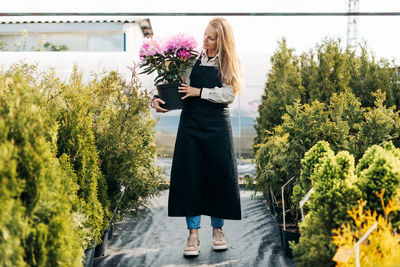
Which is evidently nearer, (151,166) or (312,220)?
(312,220)

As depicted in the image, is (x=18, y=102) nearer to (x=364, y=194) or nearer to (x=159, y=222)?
(x=364, y=194)

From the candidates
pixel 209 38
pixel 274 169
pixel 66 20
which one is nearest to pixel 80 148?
pixel 209 38

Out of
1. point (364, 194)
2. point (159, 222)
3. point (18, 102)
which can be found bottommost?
point (159, 222)

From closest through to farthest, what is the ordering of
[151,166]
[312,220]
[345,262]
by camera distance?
1. [345,262]
2. [312,220]
3. [151,166]

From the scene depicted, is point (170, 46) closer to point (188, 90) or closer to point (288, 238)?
point (188, 90)

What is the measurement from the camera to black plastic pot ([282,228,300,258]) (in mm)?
2955

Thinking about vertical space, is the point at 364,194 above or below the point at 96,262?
above

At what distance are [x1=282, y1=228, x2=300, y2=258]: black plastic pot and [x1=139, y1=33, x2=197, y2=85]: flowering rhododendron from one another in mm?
1449

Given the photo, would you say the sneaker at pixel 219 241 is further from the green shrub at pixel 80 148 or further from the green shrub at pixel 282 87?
the green shrub at pixel 282 87

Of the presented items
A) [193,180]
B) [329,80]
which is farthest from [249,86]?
[193,180]

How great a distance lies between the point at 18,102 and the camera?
5.39 ft

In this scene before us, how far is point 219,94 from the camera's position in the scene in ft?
9.78

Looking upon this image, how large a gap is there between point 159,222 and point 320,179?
2687mm

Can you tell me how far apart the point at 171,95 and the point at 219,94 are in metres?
0.37
